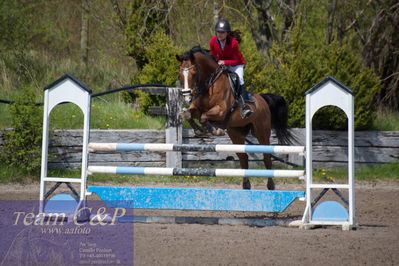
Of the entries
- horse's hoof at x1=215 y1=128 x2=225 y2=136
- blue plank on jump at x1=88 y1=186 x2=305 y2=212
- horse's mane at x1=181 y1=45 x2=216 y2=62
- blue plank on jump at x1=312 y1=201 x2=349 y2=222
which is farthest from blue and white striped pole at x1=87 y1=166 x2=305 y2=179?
horse's mane at x1=181 y1=45 x2=216 y2=62

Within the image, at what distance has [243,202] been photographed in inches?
188

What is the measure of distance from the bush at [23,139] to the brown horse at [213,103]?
248cm

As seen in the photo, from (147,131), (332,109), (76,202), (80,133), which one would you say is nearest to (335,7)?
(332,109)

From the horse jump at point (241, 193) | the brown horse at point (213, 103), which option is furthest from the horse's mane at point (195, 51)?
the horse jump at point (241, 193)

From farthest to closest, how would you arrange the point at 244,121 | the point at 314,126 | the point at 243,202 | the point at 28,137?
the point at 314,126
the point at 28,137
the point at 244,121
the point at 243,202

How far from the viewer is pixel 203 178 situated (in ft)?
26.9

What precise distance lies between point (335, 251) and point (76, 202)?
2367mm

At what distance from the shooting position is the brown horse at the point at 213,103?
5949 mm

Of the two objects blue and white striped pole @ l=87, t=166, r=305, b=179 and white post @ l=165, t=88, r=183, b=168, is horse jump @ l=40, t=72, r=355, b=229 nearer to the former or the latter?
blue and white striped pole @ l=87, t=166, r=305, b=179

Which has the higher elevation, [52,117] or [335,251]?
[52,117]

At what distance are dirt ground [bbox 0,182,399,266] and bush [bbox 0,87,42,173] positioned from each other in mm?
3260

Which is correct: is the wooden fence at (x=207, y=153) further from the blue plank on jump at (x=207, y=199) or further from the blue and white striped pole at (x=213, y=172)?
the blue plank on jump at (x=207, y=199)

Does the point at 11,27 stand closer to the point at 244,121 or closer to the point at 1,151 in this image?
the point at 1,151

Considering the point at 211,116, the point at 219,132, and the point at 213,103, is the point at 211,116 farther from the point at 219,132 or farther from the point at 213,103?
the point at 219,132
